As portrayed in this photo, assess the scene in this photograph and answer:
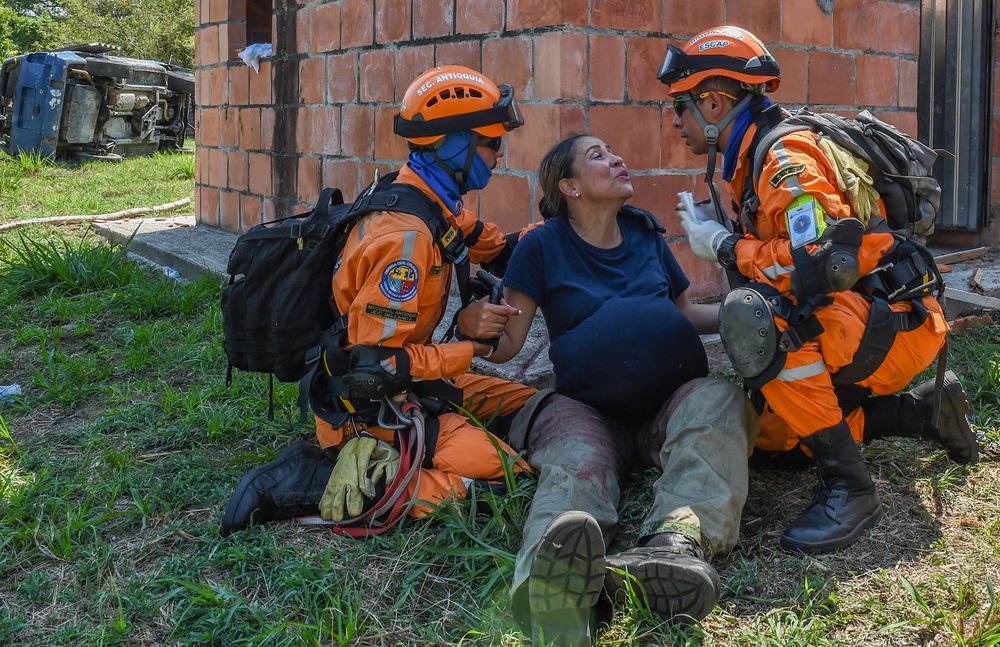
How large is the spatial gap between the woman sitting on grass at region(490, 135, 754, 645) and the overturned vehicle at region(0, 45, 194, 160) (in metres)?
10.9

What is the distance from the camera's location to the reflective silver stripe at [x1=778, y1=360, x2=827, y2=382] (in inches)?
109

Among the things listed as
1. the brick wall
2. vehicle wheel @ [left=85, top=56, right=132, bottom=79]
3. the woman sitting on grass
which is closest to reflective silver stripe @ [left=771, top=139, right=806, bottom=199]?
the woman sitting on grass

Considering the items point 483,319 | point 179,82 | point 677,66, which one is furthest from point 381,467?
point 179,82

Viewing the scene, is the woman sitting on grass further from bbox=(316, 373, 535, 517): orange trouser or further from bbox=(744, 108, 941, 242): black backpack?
bbox=(744, 108, 941, 242): black backpack

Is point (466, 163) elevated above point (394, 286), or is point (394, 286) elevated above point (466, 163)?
point (466, 163)

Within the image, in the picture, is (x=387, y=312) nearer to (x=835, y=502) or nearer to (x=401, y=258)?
(x=401, y=258)

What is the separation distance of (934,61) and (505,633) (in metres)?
5.14

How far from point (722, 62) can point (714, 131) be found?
0.21 m

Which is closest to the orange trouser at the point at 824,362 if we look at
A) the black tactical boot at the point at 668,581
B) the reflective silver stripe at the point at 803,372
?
the reflective silver stripe at the point at 803,372

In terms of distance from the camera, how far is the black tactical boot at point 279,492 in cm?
287

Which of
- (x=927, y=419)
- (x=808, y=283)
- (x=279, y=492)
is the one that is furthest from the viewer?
(x=927, y=419)

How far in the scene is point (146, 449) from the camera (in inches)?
141

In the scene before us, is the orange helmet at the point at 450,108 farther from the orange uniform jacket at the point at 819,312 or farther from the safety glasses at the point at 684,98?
the orange uniform jacket at the point at 819,312

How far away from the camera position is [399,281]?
283 centimetres
